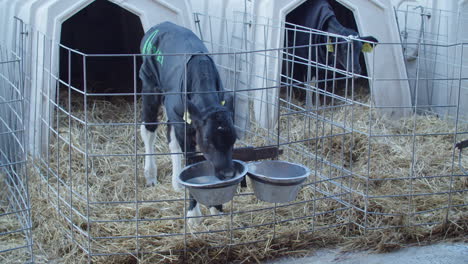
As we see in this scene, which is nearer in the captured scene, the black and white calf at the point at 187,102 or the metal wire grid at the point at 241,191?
the black and white calf at the point at 187,102

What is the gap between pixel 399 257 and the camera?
438cm

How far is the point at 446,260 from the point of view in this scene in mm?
4344

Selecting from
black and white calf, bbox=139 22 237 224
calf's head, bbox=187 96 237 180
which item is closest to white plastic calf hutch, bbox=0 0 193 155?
black and white calf, bbox=139 22 237 224

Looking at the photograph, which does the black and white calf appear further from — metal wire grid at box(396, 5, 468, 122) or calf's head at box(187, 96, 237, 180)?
metal wire grid at box(396, 5, 468, 122)

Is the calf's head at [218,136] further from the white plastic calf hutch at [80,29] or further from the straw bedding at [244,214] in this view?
the white plastic calf hutch at [80,29]

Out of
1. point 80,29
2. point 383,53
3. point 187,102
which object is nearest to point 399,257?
point 187,102

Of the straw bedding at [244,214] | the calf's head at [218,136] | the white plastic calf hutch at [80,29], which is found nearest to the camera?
the calf's head at [218,136]

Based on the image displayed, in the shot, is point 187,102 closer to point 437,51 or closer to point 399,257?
point 399,257

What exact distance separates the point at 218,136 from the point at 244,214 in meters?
0.99

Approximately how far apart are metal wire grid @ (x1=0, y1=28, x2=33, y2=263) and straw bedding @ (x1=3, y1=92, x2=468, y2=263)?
0.12 meters

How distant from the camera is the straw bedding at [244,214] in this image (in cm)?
427

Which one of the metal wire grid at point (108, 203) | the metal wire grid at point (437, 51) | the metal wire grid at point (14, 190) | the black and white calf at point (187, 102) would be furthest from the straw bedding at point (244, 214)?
the metal wire grid at point (437, 51)

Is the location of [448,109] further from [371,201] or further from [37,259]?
[37,259]

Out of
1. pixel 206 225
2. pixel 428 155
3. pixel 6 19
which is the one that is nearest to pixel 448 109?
pixel 428 155
